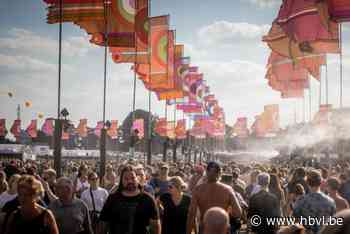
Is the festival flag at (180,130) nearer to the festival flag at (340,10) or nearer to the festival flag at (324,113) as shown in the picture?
the festival flag at (324,113)

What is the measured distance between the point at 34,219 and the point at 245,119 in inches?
2088

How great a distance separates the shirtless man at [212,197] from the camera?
7039 mm

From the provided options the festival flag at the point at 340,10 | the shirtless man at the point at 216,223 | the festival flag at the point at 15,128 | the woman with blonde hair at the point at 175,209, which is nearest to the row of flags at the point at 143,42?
the festival flag at the point at 340,10

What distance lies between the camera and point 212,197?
704 centimetres

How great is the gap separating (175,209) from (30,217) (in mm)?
2941

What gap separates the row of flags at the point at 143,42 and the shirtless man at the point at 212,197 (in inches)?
439

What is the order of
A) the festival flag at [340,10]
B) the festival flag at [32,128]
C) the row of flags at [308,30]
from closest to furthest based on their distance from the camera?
the festival flag at [340,10], the row of flags at [308,30], the festival flag at [32,128]

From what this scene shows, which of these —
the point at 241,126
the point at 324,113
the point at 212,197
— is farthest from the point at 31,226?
the point at 241,126

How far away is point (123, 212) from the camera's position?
6.40m

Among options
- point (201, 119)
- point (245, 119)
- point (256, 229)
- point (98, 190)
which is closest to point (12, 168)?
point (98, 190)

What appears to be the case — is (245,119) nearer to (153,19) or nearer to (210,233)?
(153,19)

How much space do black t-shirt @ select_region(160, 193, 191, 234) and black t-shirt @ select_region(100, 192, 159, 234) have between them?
145 centimetres

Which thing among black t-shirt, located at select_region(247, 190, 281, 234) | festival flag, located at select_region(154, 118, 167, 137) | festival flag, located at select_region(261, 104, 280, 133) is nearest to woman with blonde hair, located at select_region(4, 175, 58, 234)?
black t-shirt, located at select_region(247, 190, 281, 234)

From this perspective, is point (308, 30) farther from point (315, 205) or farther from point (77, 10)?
point (315, 205)
